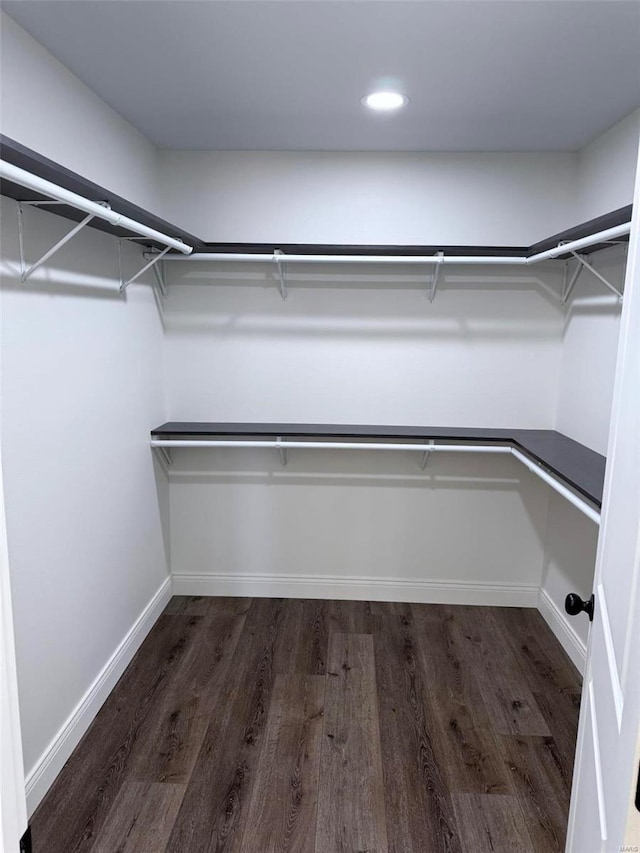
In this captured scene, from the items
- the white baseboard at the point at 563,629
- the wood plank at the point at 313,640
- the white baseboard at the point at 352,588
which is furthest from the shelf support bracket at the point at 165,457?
the white baseboard at the point at 563,629

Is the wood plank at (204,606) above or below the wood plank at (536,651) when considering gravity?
above

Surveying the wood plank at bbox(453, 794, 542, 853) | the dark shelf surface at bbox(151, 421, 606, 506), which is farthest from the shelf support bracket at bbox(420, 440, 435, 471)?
the wood plank at bbox(453, 794, 542, 853)

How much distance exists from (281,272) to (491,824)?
2.29m

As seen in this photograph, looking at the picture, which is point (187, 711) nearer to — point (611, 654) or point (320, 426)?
point (320, 426)

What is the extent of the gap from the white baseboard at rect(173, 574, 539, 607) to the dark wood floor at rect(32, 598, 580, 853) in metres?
0.18

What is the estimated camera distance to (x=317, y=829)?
5.66 feet

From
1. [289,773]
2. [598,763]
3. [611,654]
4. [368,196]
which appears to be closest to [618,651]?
[611,654]

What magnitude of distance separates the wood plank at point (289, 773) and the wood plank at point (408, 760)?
24 centimetres

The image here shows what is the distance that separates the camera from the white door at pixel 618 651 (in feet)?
2.71

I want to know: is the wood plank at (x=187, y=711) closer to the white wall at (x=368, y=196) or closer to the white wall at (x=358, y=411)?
the white wall at (x=358, y=411)

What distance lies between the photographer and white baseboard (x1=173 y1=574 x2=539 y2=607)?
123 inches

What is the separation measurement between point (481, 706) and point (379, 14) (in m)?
2.37

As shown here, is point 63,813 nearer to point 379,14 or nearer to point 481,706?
point 481,706

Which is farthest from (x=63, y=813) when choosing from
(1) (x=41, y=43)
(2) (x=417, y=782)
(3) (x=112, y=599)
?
(1) (x=41, y=43)
